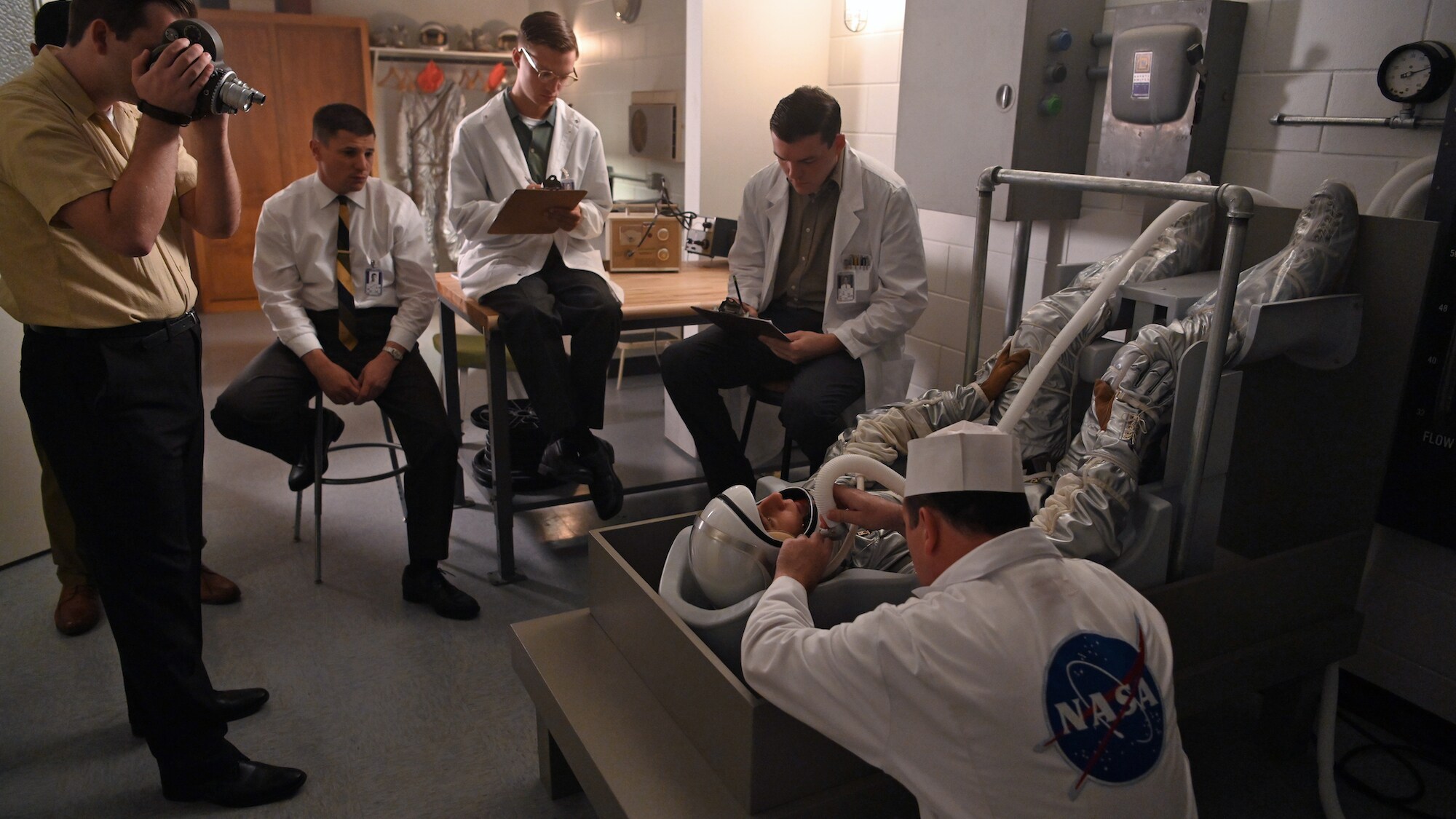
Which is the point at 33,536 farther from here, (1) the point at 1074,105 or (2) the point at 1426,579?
(2) the point at 1426,579

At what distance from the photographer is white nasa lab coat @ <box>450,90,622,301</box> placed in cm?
289

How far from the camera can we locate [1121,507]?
5.32 feet

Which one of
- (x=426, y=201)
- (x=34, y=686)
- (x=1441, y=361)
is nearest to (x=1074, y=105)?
(x=1441, y=361)

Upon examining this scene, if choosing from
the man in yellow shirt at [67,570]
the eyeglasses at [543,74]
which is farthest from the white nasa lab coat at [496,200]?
the man in yellow shirt at [67,570]

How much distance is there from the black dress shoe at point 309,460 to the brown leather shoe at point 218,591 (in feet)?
1.09

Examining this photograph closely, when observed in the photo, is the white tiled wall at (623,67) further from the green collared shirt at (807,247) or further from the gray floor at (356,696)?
the gray floor at (356,696)

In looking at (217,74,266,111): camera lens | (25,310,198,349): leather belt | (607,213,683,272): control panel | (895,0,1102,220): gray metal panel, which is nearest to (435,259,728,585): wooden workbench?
(607,213,683,272): control panel

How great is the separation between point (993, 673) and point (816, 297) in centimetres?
209

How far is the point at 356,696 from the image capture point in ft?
7.40

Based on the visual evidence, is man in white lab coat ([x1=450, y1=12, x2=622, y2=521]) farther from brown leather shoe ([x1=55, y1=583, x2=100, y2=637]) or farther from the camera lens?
brown leather shoe ([x1=55, y1=583, x2=100, y2=637])

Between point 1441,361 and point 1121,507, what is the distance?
99 centimetres

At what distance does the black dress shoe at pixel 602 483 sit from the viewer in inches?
116

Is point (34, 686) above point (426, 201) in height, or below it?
below

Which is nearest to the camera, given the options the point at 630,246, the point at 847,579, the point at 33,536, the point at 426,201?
the point at 847,579
